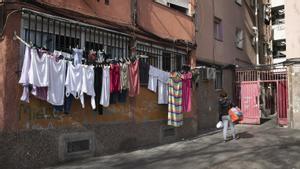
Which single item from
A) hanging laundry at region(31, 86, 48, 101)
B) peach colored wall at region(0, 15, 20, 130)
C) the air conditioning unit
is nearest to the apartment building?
the air conditioning unit

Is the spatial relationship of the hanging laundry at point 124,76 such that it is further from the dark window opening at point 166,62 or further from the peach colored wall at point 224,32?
the peach colored wall at point 224,32

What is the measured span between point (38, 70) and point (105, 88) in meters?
2.02

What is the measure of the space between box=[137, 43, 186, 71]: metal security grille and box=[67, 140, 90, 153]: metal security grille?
3.54m

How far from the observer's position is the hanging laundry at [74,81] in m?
8.02

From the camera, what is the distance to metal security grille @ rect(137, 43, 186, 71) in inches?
444

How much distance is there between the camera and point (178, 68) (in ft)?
42.7

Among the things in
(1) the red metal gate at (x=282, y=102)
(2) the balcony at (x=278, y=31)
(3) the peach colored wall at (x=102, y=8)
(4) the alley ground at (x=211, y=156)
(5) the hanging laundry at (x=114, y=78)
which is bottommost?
(4) the alley ground at (x=211, y=156)

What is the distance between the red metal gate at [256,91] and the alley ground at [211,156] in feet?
16.8

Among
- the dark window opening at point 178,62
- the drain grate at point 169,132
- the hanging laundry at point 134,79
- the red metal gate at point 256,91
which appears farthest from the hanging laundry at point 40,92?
the red metal gate at point 256,91

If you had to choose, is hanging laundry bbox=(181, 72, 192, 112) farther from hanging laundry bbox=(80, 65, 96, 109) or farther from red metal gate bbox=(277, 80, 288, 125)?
red metal gate bbox=(277, 80, 288, 125)

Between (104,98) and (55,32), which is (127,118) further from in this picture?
(55,32)

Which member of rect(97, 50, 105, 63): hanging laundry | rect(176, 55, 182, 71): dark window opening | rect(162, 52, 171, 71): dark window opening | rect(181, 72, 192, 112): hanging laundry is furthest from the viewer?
rect(176, 55, 182, 71): dark window opening

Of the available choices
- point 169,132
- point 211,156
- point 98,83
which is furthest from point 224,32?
point 98,83

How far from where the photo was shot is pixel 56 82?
7793 millimetres
